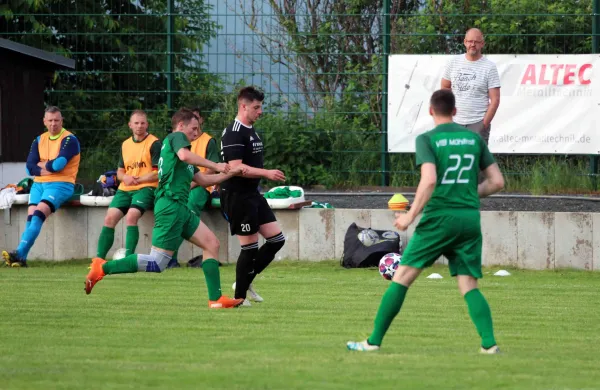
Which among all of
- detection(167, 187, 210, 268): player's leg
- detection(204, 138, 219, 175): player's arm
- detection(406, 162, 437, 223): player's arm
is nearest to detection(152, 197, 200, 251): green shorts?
detection(406, 162, 437, 223): player's arm

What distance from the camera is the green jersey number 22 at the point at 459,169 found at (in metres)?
→ 8.02

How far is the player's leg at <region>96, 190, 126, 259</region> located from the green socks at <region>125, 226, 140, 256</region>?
0.76 feet

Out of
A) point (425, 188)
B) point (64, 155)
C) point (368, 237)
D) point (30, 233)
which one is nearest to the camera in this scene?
point (425, 188)

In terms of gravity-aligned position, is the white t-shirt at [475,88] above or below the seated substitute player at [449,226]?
above

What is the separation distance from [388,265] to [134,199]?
350cm

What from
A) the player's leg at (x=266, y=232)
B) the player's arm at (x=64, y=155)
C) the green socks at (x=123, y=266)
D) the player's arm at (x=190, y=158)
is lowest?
the green socks at (x=123, y=266)

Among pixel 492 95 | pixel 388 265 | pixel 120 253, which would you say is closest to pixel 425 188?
pixel 492 95

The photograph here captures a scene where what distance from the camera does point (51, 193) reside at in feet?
54.2

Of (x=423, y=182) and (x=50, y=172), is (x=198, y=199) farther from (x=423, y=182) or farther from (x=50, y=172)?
(x=423, y=182)

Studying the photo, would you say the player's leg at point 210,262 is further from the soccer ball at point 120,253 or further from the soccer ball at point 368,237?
the soccer ball at point 120,253

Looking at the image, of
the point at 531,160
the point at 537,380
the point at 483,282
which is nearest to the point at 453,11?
the point at 531,160

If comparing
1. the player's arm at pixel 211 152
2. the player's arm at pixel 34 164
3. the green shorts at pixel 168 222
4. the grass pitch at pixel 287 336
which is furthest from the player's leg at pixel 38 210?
the green shorts at pixel 168 222

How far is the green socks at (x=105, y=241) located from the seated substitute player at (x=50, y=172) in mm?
1137

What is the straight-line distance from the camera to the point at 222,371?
7.28 metres
